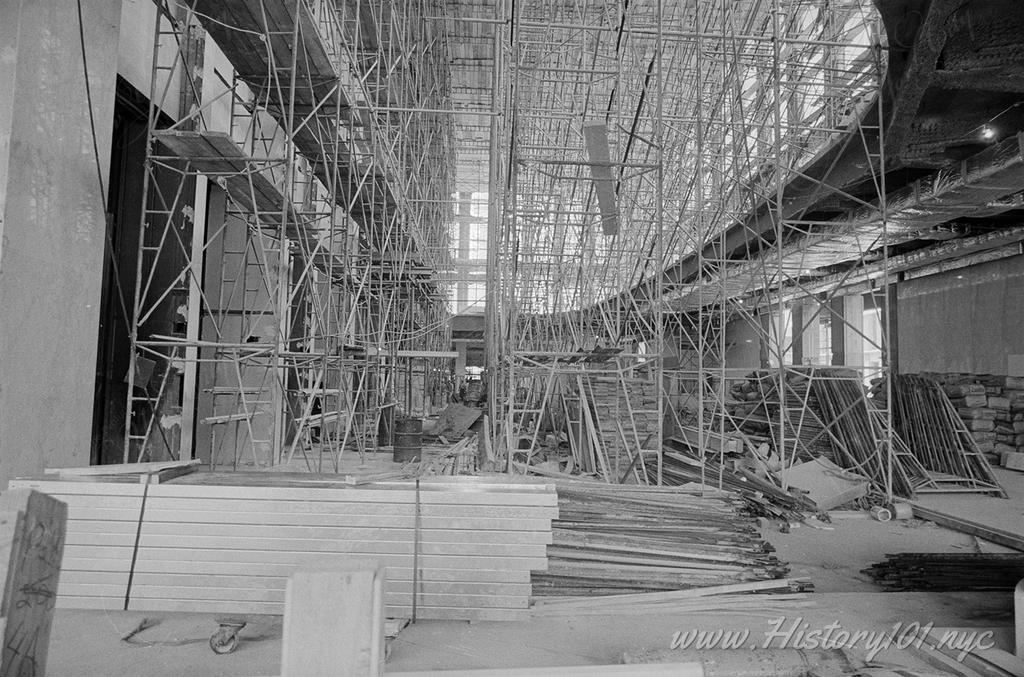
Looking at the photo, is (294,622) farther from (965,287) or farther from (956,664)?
(965,287)

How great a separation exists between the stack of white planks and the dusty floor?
133mm

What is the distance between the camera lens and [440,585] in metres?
4.16

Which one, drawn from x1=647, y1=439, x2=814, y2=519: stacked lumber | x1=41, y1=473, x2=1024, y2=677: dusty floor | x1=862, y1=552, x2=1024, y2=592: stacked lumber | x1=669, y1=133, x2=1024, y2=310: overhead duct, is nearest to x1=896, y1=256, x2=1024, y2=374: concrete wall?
x1=669, y1=133, x2=1024, y2=310: overhead duct

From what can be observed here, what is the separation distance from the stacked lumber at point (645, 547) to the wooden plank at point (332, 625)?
2997 millimetres

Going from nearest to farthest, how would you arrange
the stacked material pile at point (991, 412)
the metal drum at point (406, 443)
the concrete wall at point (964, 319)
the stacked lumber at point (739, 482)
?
the stacked lumber at point (739, 482) < the metal drum at point (406, 443) < the stacked material pile at point (991, 412) < the concrete wall at point (964, 319)

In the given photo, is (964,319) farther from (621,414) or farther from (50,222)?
(50,222)

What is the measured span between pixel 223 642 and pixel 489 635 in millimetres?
1598

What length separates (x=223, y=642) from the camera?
3.66 meters

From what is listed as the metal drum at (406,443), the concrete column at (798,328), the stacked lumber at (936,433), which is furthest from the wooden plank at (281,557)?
the concrete column at (798,328)

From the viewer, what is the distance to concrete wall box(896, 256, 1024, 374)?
41.4 ft

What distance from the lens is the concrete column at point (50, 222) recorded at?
5.22 m

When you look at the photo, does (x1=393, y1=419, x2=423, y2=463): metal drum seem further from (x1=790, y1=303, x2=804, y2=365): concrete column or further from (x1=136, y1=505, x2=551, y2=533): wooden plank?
(x1=790, y1=303, x2=804, y2=365): concrete column

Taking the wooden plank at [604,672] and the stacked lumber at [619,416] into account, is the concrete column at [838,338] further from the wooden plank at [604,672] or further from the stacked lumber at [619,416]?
the wooden plank at [604,672]

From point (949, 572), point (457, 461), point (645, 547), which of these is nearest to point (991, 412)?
point (949, 572)
